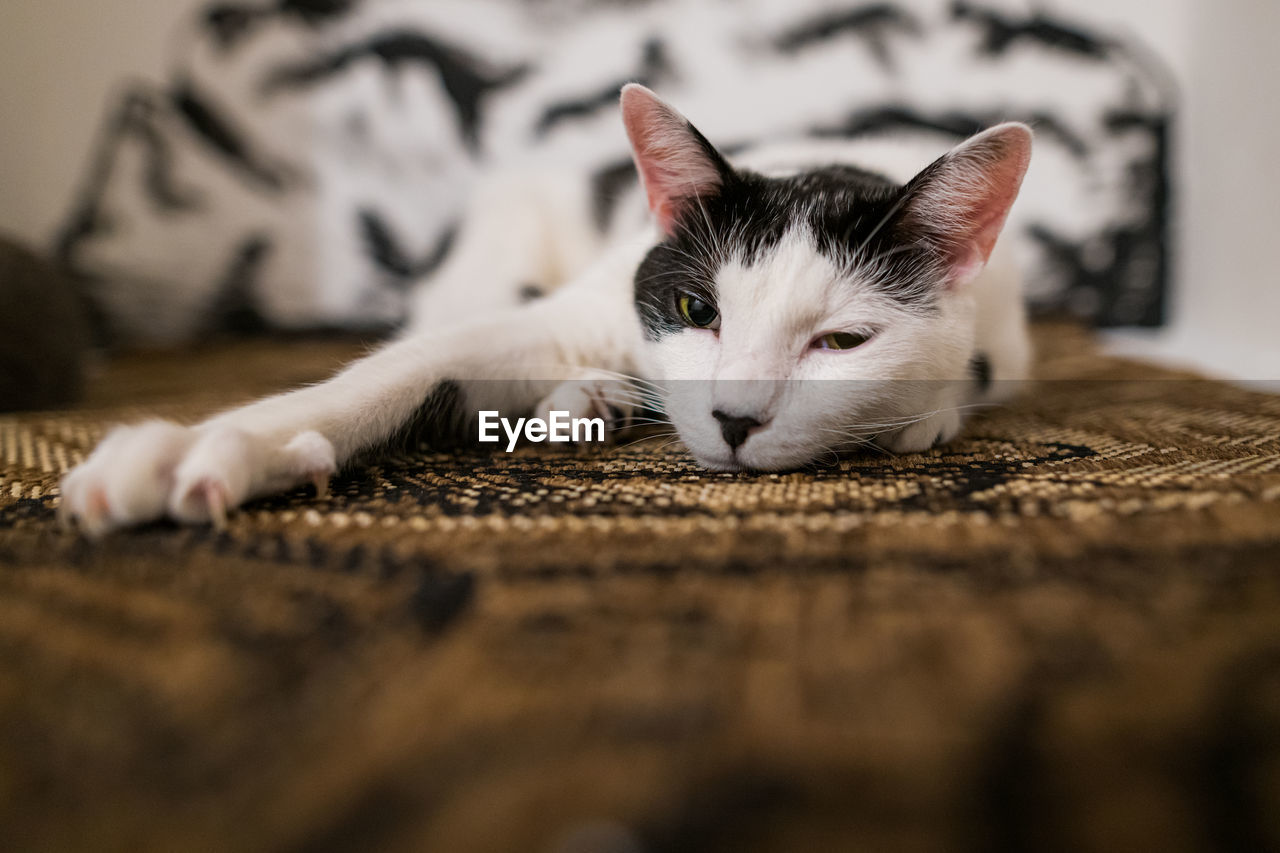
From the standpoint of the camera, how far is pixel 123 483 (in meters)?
0.49

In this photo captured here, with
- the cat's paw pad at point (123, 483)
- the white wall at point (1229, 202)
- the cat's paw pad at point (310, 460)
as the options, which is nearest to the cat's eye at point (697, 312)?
the cat's paw pad at point (310, 460)

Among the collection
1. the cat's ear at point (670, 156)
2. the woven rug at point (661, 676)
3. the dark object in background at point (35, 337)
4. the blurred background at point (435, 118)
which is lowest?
the woven rug at point (661, 676)

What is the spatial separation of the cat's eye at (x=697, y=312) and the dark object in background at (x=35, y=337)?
3.72ft

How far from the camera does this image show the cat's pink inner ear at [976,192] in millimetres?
701

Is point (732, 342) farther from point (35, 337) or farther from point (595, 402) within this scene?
point (35, 337)

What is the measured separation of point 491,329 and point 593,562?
1.61 ft

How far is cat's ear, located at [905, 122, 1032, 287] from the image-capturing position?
702 millimetres

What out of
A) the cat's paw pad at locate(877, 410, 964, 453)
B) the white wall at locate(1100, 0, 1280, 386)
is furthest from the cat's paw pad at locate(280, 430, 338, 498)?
the white wall at locate(1100, 0, 1280, 386)

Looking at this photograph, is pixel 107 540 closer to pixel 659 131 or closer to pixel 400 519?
pixel 400 519

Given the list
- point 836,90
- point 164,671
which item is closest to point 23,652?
point 164,671

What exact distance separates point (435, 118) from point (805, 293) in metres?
1.57

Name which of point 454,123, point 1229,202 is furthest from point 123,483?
point 1229,202

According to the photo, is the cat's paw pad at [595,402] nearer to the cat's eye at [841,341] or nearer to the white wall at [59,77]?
the cat's eye at [841,341]

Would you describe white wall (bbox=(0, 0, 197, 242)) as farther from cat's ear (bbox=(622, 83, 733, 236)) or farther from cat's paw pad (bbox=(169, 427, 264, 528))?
cat's paw pad (bbox=(169, 427, 264, 528))
